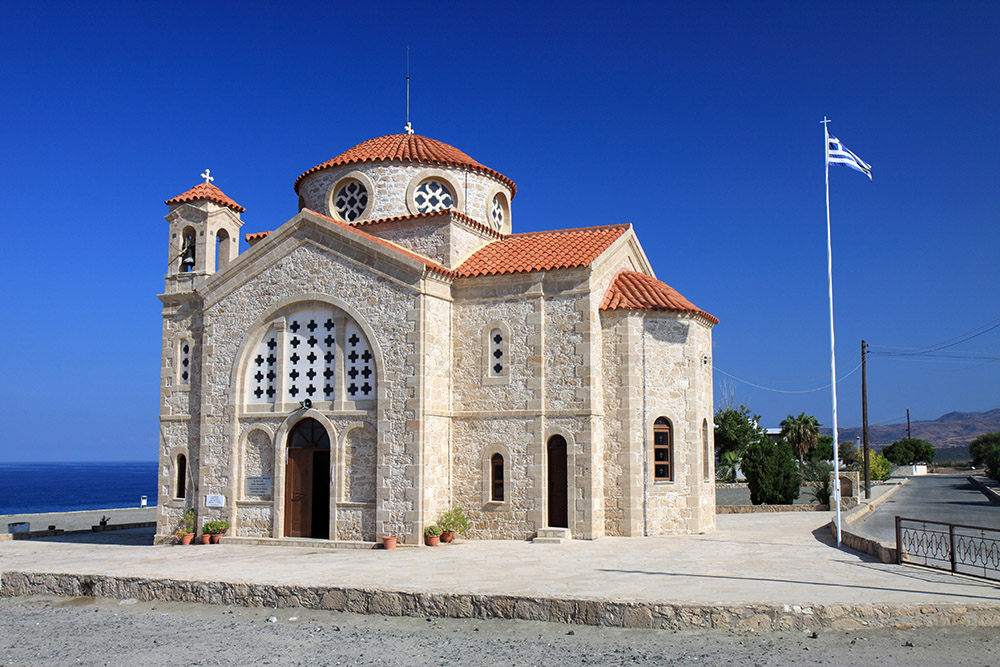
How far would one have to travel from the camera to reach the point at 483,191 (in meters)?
24.2

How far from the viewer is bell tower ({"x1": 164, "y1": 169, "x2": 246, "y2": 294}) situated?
22.7m

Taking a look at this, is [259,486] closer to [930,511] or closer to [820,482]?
[820,482]

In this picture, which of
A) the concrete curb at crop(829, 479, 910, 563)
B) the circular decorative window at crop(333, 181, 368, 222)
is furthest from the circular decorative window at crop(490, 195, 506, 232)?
the concrete curb at crop(829, 479, 910, 563)

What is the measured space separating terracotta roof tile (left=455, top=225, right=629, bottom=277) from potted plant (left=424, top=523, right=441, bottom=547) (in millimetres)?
6098

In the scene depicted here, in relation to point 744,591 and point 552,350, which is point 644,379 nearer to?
point 552,350

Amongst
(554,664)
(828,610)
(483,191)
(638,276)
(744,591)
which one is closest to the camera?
(554,664)

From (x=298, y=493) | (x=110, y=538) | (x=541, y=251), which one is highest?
(x=541, y=251)

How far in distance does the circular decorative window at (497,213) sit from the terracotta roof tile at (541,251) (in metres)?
1.27

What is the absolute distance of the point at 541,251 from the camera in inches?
846

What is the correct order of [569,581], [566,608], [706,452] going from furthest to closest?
[706,452] → [569,581] → [566,608]

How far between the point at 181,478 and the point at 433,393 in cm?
754

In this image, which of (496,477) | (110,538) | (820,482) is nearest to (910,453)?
(820,482)

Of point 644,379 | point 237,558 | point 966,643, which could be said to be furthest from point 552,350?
point 966,643

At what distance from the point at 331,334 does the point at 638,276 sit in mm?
8089
